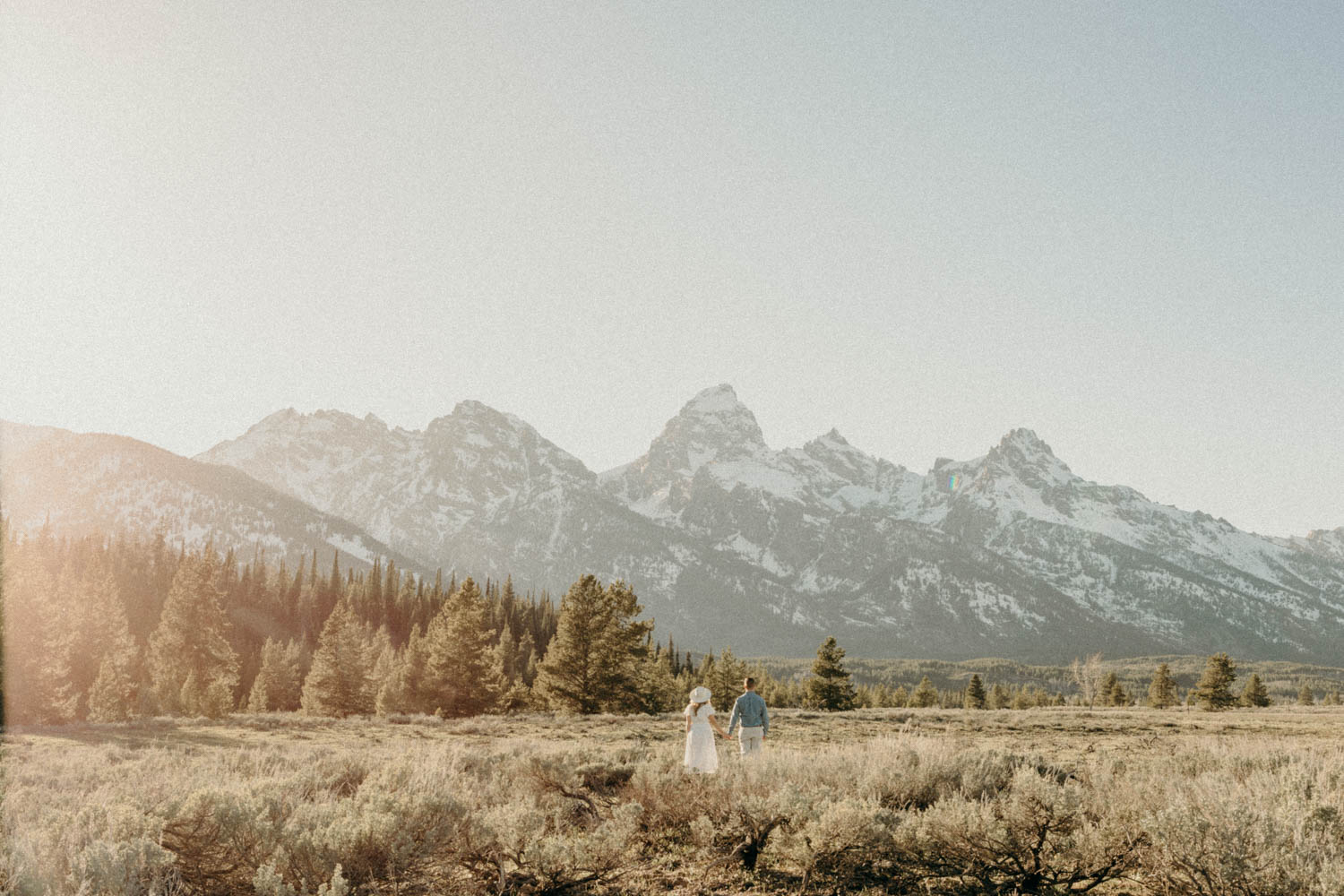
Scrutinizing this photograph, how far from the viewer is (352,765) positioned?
39.9 feet

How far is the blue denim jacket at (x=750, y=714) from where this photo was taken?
588 inches

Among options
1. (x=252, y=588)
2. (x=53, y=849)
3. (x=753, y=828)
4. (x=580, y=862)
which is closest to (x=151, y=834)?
(x=53, y=849)

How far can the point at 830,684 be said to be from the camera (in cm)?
6091

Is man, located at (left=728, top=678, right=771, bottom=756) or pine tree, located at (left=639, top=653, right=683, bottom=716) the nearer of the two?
man, located at (left=728, top=678, right=771, bottom=756)

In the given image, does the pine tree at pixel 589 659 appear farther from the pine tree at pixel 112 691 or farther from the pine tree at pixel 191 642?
the pine tree at pixel 191 642

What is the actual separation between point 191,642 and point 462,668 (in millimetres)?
39188

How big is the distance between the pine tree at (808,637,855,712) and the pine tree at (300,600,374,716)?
3488 centimetres

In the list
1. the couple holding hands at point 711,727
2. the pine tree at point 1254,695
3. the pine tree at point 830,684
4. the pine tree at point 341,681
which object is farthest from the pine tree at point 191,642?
the pine tree at point 1254,695

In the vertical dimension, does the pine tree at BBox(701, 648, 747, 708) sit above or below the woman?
below

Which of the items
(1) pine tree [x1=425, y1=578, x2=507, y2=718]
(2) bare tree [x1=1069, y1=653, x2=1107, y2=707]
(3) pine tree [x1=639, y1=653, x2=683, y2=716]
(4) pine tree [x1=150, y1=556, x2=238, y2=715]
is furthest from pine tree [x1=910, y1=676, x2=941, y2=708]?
(4) pine tree [x1=150, y1=556, x2=238, y2=715]

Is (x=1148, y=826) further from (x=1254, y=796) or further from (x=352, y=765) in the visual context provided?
(x=352, y=765)

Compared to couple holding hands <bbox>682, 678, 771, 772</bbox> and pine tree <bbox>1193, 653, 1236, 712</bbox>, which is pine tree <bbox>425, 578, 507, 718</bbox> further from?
pine tree <bbox>1193, 653, 1236, 712</bbox>

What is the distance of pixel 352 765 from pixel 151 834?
192 inches

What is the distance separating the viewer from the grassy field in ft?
22.0
